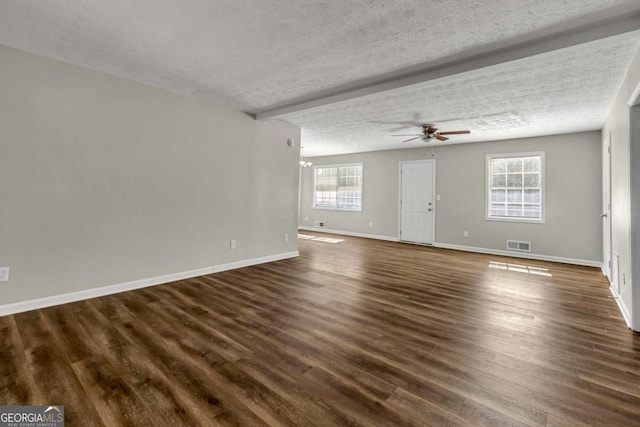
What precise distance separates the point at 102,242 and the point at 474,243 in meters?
6.79

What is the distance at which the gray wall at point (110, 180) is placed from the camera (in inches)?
110

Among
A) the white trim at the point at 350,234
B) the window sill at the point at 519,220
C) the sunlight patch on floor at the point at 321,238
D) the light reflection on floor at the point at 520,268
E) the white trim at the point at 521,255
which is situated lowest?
the light reflection on floor at the point at 520,268

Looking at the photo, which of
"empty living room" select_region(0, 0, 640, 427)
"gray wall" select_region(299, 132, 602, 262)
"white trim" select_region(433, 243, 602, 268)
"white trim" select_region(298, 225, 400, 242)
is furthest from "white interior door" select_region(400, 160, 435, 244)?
"empty living room" select_region(0, 0, 640, 427)

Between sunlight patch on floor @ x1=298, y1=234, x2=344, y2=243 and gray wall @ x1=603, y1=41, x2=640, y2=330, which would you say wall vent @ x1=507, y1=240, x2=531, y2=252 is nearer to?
gray wall @ x1=603, y1=41, x2=640, y2=330

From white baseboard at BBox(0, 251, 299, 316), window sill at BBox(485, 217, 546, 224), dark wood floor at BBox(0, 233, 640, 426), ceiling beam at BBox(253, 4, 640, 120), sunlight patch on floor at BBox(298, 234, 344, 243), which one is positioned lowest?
dark wood floor at BBox(0, 233, 640, 426)

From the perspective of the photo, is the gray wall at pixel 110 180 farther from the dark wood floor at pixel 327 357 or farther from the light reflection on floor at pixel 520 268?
the light reflection on floor at pixel 520 268

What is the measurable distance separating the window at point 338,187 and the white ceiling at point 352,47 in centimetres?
451

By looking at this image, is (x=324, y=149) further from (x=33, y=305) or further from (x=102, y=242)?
(x=33, y=305)

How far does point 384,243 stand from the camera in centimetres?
754

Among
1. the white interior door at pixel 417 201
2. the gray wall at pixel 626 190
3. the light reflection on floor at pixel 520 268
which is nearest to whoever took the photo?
the gray wall at pixel 626 190

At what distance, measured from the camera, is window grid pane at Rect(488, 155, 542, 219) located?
5.89m

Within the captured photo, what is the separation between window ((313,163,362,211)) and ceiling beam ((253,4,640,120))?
16.5 ft

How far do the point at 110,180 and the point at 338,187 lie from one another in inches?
257

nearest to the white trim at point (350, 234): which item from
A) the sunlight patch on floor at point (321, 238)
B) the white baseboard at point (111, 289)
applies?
the sunlight patch on floor at point (321, 238)
